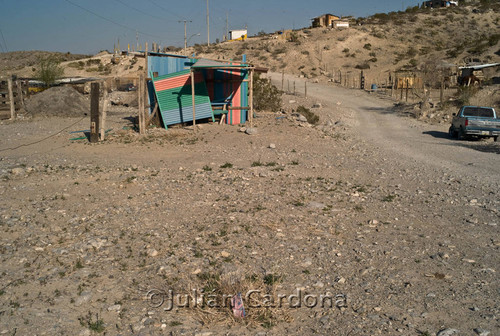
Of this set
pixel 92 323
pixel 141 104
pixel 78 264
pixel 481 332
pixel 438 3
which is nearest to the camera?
pixel 481 332

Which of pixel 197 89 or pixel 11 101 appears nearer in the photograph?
pixel 197 89

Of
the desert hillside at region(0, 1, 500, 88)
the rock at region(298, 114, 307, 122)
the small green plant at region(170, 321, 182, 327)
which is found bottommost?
the small green plant at region(170, 321, 182, 327)

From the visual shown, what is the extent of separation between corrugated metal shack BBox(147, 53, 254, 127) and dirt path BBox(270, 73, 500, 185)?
5295mm

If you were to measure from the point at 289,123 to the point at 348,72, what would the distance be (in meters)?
32.1

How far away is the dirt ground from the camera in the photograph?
4.31 meters

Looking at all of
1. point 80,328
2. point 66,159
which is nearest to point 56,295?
point 80,328

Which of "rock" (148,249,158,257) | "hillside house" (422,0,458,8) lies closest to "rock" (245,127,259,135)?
"rock" (148,249,158,257)

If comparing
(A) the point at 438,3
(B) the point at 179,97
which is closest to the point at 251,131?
(B) the point at 179,97

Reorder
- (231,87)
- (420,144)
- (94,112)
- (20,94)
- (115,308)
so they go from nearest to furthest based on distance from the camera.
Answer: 1. (115,308)
2. (94,112)
3. (420,144)
4. (231,87)
5. (20,94)

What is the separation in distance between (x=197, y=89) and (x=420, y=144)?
859 centimetres

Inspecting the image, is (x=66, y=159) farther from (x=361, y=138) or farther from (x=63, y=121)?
(x=361, y=138)

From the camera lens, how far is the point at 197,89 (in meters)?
16.9

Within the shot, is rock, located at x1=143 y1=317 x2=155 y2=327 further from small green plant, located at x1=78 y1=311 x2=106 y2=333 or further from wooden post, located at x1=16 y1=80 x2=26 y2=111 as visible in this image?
wooden post, located at x1=16 y1=80 x2=26 y2=111

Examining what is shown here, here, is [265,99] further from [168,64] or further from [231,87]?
[168,64]
